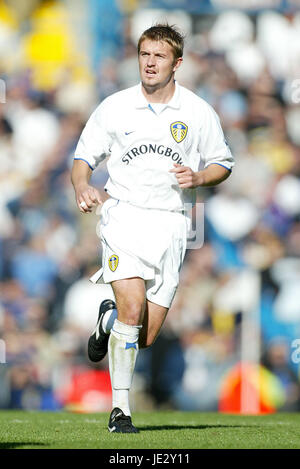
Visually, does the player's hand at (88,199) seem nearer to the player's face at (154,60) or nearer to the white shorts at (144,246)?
the white shorts at (144,246)

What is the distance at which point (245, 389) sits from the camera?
34.1ft

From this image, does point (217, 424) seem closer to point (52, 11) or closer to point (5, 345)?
point (5, 345)

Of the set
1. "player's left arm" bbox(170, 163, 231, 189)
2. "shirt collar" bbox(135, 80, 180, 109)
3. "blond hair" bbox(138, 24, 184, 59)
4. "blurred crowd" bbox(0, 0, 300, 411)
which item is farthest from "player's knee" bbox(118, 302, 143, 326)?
"blurred crowd" bbox(0, 0, 300, 411)

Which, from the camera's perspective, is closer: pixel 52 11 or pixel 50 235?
pixel 50 235

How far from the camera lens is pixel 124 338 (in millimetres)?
5742

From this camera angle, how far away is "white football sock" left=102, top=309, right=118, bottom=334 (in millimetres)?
6141

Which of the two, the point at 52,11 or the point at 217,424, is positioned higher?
the point at 52,11

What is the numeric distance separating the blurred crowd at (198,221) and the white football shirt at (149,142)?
4873mm

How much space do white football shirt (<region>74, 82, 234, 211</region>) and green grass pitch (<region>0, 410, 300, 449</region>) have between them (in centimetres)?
147

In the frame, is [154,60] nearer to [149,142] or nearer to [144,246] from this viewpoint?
[149,142]

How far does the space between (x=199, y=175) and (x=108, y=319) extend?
1170 mm

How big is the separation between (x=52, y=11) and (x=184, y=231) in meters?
7.59

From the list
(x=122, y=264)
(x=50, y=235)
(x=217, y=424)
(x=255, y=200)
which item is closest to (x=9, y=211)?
(x=50, y=235)

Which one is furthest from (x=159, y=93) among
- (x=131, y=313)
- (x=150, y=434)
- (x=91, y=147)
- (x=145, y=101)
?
(x=150, y=434)
